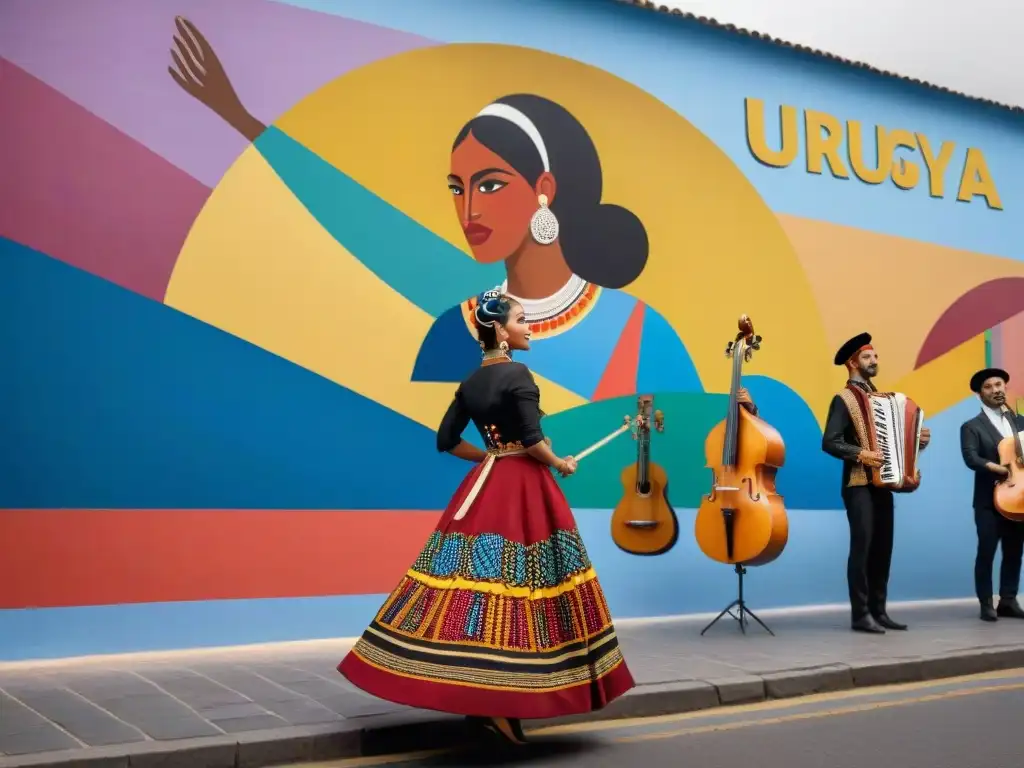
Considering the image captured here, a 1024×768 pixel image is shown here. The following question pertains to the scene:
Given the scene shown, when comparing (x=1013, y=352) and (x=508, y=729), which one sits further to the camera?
(x=1013, y=352)

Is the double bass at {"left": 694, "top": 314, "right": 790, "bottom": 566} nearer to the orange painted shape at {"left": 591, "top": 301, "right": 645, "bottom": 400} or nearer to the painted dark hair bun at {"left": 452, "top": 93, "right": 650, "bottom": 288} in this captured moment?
the orange painted shape at {"left": 591, "top": 301, "right": 645, "bottom": 400}

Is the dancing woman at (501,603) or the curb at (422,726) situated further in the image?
the dancing woman at (501,603)

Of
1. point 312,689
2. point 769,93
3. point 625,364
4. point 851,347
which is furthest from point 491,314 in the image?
point 769,93

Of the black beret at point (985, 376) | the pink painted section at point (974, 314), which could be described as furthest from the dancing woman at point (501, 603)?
the pink painted section at point (974, 314)

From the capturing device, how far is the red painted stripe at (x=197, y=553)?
6.74 metres

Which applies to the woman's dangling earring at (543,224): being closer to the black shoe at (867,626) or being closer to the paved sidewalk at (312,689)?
the paved sidewalk at (312,689)

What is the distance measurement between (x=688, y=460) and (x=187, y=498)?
4.00 meters

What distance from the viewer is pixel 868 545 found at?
8492mm

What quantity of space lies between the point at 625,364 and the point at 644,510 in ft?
4.04

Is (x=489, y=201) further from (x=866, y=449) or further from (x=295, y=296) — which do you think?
(x=866, y=449)

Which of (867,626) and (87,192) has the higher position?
(87,192)

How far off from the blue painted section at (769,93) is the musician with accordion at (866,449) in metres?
2.05

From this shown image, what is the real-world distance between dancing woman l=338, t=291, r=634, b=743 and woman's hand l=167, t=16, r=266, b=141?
316 centimetres

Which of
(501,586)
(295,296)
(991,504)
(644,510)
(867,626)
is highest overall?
(295,296)
